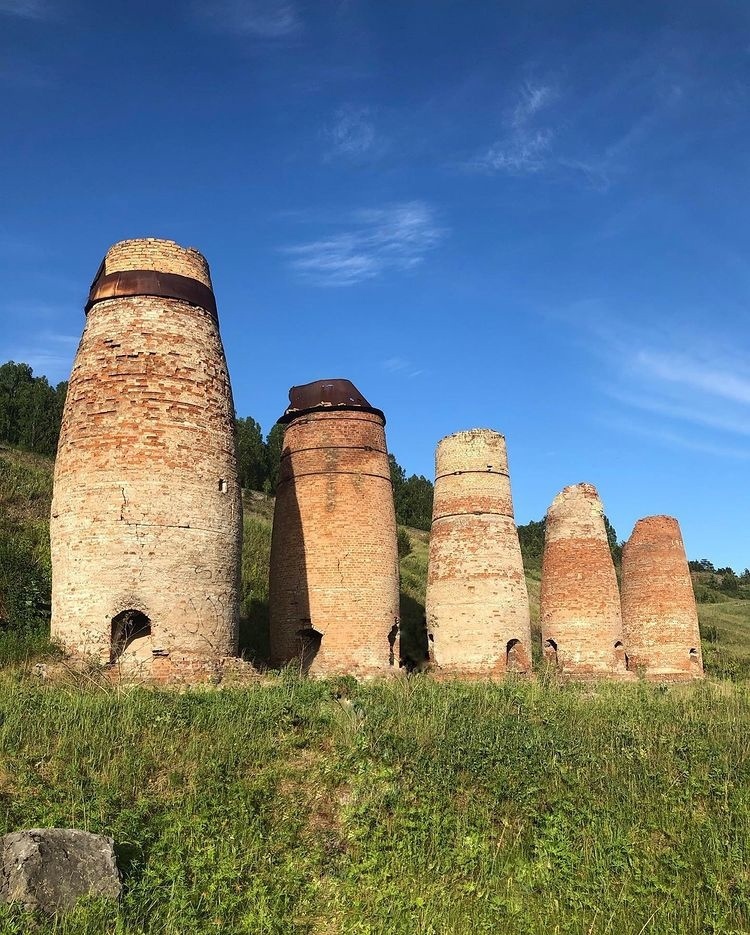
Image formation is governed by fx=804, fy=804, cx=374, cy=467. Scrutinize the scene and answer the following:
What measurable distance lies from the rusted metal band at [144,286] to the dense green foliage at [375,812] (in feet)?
16.6

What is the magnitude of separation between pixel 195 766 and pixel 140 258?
6822 mm

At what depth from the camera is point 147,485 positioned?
382 inches

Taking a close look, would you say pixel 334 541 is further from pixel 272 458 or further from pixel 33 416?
pixel 33 416

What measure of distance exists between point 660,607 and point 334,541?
10.6 m

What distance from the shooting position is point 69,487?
9891mm

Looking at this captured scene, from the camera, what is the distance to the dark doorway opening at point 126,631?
941 cm

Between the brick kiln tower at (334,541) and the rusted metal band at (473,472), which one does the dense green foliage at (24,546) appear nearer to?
the brick kiln tower at (334,541)

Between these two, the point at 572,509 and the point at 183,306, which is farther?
the point at 572,509

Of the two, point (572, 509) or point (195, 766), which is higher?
point (572, 509)

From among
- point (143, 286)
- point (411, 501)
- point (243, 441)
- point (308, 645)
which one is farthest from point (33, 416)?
point (143, 286)

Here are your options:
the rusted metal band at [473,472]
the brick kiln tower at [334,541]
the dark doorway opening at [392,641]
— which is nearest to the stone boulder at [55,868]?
the brick kiln tower at [334,541]

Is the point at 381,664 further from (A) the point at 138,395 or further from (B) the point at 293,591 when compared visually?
(A) the point at 138,395

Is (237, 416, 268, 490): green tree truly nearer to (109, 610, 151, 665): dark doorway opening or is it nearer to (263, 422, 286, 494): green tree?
(263, 422, 286, 494): green tree

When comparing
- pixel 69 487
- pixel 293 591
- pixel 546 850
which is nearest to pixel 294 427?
pixel 293 591
